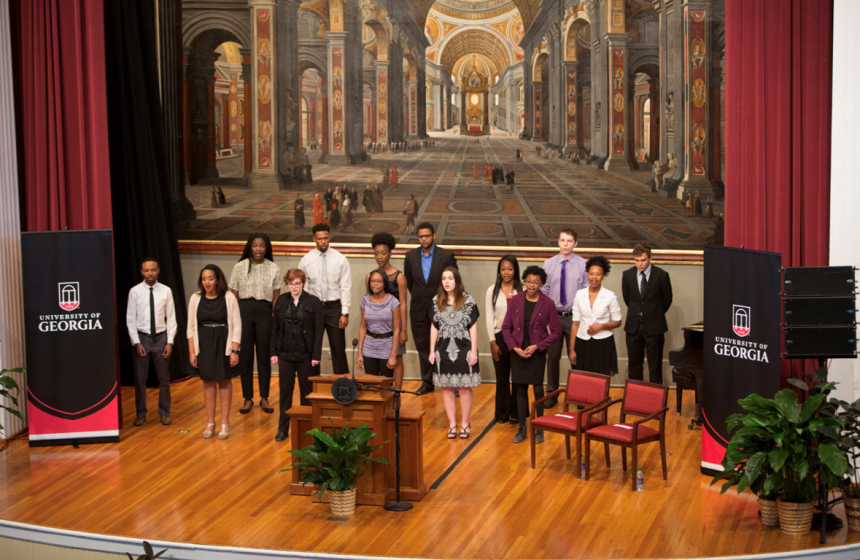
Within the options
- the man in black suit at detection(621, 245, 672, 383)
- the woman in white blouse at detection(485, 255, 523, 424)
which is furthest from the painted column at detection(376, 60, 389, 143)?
the man in black suit at detection(621, 245, 672, 383)

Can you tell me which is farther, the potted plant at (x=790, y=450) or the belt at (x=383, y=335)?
the belt at (x=383, y=335)

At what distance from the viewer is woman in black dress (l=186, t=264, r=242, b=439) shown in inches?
275

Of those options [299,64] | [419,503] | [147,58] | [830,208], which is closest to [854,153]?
[830,208]

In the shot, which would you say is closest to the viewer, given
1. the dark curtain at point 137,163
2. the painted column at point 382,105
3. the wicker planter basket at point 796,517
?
the wicker planter basket at point 796,517

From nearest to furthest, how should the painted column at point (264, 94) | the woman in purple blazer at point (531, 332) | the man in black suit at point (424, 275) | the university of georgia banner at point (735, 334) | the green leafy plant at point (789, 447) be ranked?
the green leafy plant at point (789, 447) → the university of georgia banner at point (735, 334) → the woman in purple blazer at point (531, 332) → the man in black suit at point (424, 275) → the painted column at point (264, 94)

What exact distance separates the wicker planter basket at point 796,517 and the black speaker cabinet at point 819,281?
1.30 m

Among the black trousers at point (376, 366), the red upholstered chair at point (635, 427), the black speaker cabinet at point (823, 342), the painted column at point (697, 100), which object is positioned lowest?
the red upholstered chair at point (635, 427)

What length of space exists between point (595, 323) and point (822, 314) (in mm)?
2208

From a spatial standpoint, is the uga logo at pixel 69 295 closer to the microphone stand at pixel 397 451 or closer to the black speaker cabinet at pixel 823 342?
the microphone stand at pixel 397 451

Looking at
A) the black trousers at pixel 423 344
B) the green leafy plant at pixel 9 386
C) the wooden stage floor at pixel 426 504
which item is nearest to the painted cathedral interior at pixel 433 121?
the black trousers at pixel 423 344

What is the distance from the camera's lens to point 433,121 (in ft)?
31.0

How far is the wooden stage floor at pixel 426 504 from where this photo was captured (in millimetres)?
4977

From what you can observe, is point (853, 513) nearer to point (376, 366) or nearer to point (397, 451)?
point (397, 451)

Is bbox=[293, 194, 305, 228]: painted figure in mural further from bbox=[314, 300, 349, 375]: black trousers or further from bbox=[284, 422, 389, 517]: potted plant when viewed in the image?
bbox=[284, 422, 389, 517]: potted plant
